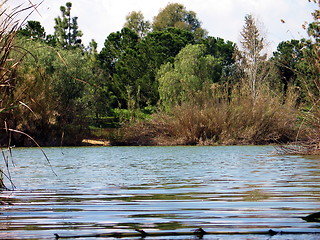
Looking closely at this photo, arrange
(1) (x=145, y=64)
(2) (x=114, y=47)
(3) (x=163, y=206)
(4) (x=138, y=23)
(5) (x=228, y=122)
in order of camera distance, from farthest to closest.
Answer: (4) (x=138, y=23), (2) (x=114, y=47), (1) (x=145, y=64), (5) (x=228, y=122), (3) (x=163, y=206)

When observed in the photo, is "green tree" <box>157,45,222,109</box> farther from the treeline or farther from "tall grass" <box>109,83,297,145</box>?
"tall grass" <box>109,83,297,145</box>

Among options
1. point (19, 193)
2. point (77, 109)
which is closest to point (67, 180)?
point (19, 193)

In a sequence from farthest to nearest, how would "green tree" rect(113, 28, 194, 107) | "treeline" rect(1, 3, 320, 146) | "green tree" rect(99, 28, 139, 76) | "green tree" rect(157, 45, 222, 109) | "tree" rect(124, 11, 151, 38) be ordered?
"tree" rect(124, 11, 151, 38)
"green tree" rect(99, 28, 139, 76)
"green tree" rect(113, 28, 194, 107)
"green tree" rect(157, 45, 222, 109)
"treeline" rect(1, 3, 320, 146)

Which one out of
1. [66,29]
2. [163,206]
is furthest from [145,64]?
[163,206]

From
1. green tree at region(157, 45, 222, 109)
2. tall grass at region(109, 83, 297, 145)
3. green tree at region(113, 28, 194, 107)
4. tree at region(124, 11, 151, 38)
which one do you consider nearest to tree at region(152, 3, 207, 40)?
tree at region(124, 11, 151, 38)

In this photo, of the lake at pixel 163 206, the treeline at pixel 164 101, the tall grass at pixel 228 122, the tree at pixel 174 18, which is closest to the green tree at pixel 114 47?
the treeline at pixel 164 101

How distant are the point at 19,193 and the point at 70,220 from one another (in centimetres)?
344

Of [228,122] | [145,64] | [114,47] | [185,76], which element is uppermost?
[114,47]

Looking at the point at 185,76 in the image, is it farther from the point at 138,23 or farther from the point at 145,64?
the point at 138,23

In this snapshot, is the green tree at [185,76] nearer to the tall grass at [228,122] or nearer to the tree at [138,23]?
the tall grass at [228,122]

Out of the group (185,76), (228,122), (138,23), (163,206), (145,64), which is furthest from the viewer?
(138,23)

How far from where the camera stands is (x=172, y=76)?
155 feet

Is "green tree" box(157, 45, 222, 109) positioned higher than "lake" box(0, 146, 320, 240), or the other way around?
"green tree" box(157, 45, 222, 109)

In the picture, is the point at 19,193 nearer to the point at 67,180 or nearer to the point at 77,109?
the point at 67,180
